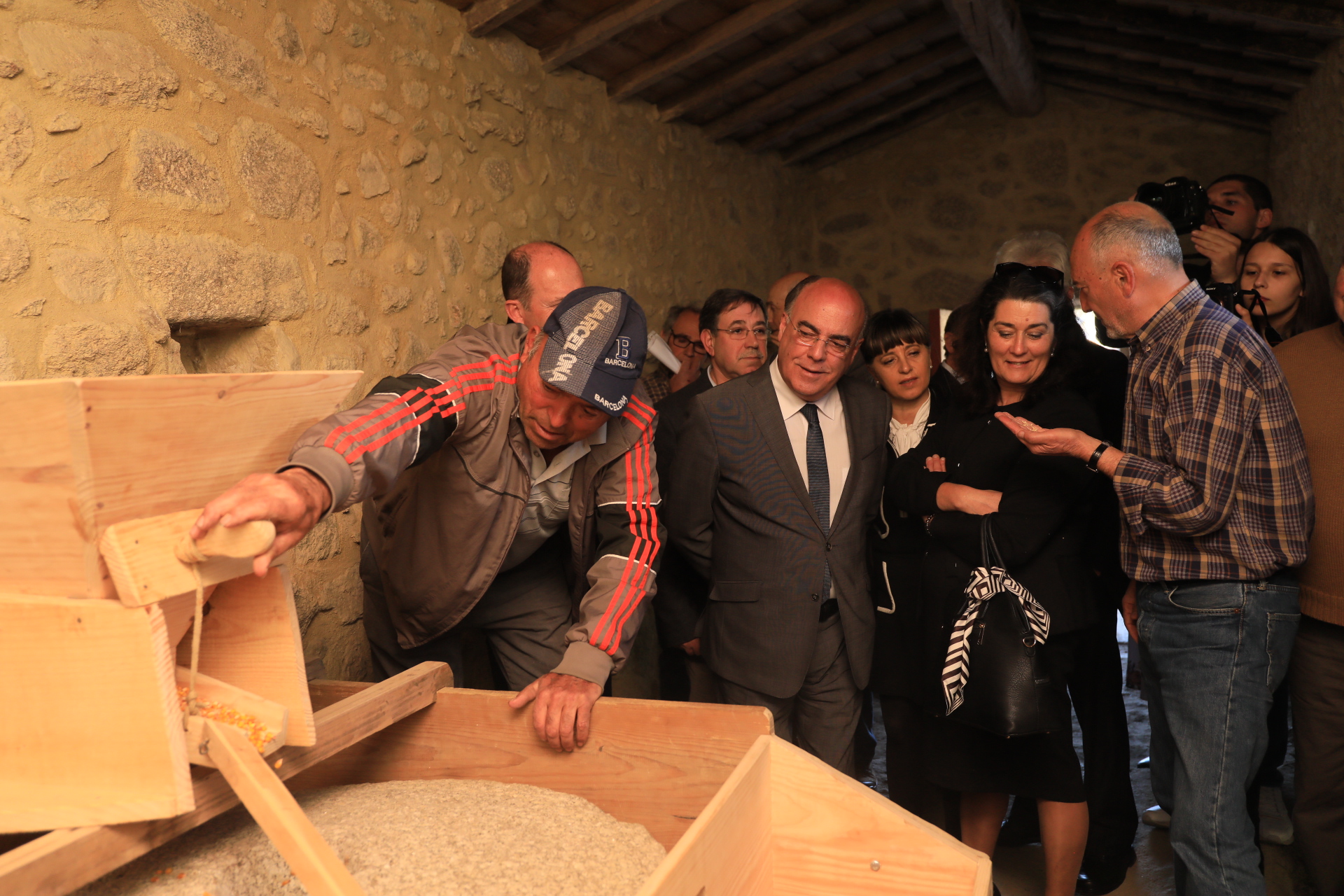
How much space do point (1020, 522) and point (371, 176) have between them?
202 centimetres

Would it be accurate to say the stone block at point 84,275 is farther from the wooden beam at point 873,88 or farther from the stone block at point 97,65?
the wooden beam at point 873,88

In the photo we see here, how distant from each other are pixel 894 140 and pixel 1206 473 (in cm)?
514

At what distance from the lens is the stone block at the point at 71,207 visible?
1771 millimetres

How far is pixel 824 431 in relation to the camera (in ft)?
7.47

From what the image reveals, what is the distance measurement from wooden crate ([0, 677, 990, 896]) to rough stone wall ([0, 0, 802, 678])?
39.1 inches

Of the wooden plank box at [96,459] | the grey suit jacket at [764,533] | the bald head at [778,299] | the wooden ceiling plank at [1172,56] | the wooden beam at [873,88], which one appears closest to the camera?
the wooden plank box at [96,459]

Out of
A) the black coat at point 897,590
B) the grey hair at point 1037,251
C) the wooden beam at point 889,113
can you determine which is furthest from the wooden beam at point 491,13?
the wooden beam at point 889,113

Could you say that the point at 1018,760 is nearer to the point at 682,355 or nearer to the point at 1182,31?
the point at 682,355

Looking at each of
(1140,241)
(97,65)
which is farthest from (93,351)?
(1140,241)

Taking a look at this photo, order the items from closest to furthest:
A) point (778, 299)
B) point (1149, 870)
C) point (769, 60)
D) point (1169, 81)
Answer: point (1149, 870), point (778, 299), point (769, 60), point (1169, 81)

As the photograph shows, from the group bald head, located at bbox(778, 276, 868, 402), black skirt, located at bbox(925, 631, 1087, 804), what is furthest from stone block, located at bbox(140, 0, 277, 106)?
black skirt, located at bbox(925, 631, 1087, 804)

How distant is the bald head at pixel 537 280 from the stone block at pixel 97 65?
0.98 meters

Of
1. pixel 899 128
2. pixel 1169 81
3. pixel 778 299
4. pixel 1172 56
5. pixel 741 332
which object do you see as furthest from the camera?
pixel 899 128

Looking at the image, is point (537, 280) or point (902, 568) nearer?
point (902, 568)
